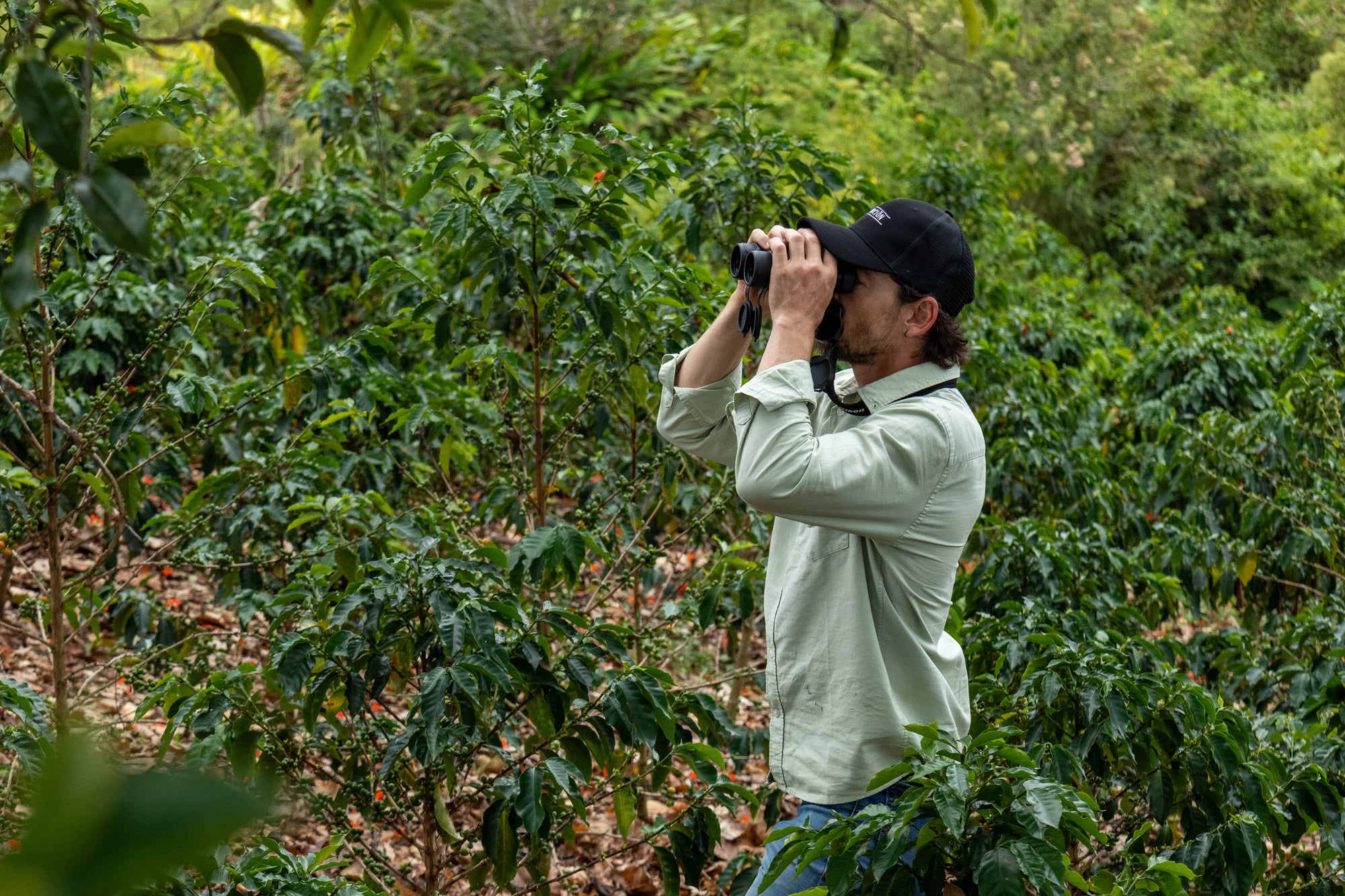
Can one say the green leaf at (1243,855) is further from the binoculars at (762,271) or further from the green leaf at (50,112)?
the green leaf at (50,112)

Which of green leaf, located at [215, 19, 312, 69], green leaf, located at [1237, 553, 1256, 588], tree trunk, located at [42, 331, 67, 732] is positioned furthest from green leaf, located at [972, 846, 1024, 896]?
green leaf, located at [1237, 553, 1256, 588]

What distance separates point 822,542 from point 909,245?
466 mm

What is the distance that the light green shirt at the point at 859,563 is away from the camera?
1616 mm

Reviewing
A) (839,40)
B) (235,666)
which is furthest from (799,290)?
(235,666)

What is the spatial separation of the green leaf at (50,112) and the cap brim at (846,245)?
3.78ft

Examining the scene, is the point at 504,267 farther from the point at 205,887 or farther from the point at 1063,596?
the point at 1063,596

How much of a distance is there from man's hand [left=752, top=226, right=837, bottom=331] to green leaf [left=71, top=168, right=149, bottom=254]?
111cm

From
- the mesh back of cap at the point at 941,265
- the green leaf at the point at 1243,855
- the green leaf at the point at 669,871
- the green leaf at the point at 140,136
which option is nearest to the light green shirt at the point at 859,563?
the mesh back of cap at the point at 941,265

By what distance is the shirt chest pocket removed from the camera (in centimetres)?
176

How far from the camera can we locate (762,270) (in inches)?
69.3

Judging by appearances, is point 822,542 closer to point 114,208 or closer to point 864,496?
point 864,496

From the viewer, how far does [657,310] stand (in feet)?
9.23

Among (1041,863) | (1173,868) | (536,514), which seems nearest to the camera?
(1041,863)

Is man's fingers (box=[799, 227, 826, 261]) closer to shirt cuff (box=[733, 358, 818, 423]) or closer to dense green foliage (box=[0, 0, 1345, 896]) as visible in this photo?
shirt cuff (box=[733, 358, 818, 423])
